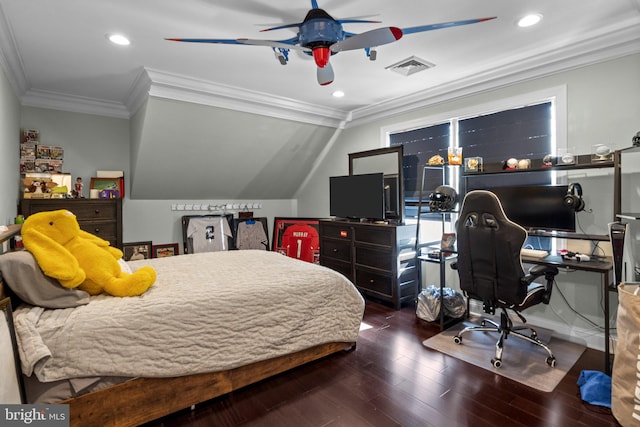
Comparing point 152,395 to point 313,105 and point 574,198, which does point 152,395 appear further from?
point 313,105

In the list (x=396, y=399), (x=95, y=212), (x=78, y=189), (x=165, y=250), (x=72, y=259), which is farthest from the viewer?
(x=165, y=250)

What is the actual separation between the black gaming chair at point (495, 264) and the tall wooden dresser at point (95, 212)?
3.74 m

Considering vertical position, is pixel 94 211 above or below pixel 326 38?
below

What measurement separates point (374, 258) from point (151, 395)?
8.49ft

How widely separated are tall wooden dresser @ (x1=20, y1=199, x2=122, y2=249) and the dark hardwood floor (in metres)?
2.73

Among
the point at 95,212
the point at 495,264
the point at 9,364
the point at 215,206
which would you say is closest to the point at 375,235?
the point at 495,264

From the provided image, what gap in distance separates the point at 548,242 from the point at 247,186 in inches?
158

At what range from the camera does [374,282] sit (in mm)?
3836

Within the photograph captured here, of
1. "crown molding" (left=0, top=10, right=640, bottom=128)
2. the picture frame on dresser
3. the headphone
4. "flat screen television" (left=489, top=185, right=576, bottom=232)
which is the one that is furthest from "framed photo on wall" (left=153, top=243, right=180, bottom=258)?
the headphone

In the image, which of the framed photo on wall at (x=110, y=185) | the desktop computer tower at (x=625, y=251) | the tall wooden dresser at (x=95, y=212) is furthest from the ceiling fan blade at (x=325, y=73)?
the framed photo on wall at (x=110, y=185)

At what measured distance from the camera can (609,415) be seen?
1862 millimetres

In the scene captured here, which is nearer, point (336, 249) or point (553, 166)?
point (553, 166)

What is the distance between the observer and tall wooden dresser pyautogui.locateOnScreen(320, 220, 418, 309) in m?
3.62

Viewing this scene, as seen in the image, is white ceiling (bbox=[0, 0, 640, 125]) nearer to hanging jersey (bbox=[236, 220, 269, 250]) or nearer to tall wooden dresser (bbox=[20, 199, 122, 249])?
tall wooden dresser (bbox=[20, 199, 122, 249])
